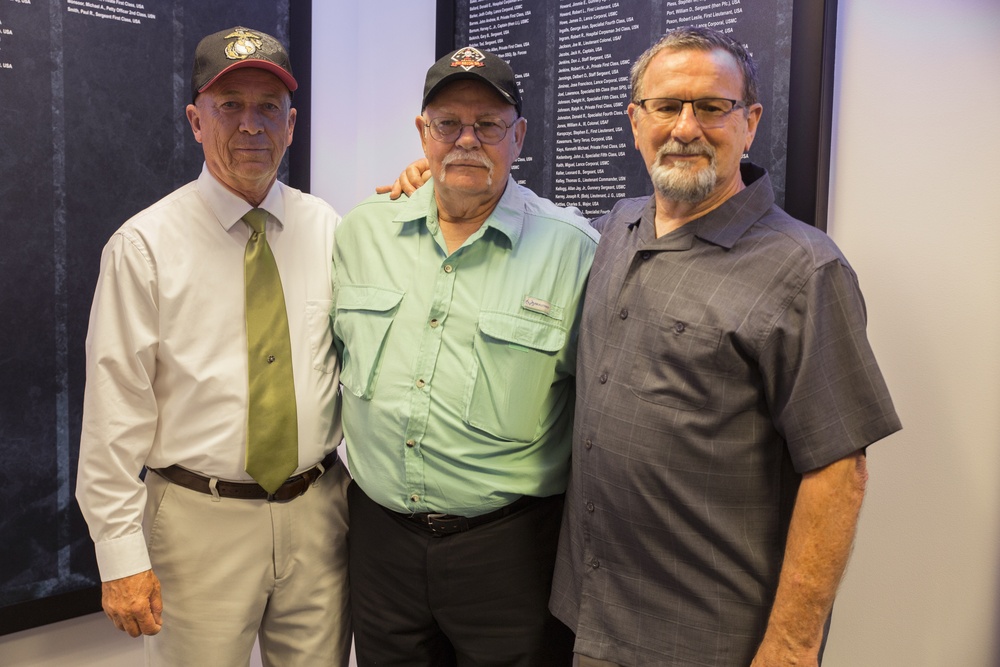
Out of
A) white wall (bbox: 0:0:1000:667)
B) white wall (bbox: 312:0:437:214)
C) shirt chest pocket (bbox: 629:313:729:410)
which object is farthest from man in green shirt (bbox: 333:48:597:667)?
white wall (bbox: 312:0:437:214)

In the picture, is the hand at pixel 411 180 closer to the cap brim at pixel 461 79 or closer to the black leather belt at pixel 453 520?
the cap brim at pixel 461 79

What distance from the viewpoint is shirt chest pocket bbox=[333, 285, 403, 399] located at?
5.85 feet

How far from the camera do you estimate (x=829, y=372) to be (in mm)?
1369

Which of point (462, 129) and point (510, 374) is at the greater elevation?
point (462, 129)

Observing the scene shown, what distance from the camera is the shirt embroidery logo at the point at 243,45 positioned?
5.81 ft

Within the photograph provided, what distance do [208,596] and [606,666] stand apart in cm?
88

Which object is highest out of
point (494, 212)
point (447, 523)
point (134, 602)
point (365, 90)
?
point (365, 90)

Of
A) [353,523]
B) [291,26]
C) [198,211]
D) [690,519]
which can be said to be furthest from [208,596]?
[291,26]

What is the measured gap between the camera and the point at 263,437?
1746 mm

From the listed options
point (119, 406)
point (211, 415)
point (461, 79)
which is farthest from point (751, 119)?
point (119, 406)

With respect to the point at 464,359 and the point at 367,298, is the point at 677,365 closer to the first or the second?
the point at 464,359

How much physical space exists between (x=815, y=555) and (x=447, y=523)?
Result: 2.45 feet

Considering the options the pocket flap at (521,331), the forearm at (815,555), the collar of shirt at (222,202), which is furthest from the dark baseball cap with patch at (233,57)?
the forearm at (815,555)

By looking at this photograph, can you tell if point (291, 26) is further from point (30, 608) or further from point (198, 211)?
point (30, 608)
